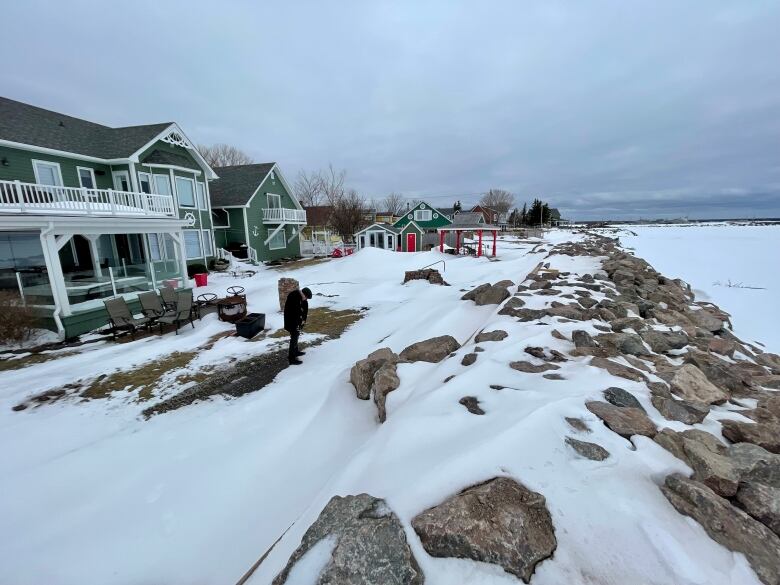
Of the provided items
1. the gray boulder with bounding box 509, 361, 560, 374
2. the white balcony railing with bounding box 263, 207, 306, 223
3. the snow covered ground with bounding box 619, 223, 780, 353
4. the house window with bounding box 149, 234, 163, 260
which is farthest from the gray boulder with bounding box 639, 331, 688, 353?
the white balcony railing with bounding box 263, 207, 306, 223

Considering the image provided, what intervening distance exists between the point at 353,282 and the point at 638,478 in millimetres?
13695

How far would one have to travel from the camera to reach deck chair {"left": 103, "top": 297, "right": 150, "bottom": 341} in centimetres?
846

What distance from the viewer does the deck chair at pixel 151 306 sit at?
29.9 ft

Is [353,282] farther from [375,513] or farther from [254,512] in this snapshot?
[375,513]

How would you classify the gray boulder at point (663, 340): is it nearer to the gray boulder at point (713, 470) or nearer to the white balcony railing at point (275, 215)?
the gray boulder at point (713, 470)

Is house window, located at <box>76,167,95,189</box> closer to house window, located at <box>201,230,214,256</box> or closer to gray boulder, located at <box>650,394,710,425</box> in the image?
house window, located at <box>201,230,214,256</box>

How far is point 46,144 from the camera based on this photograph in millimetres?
13250

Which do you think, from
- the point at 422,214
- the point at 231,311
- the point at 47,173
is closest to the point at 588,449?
the point at 231,311

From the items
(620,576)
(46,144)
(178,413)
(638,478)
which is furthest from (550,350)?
(46,144)

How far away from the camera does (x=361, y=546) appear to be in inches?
76.4

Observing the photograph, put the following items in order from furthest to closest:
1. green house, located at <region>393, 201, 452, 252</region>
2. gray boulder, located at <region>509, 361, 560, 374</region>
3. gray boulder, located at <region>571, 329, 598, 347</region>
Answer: green house, located at <region>393, 201, 452, 252</region> → gray boulder, located at <region>571, 329, 598, 347</region> → gray boulder, located at <region>509, 361, 560, 374</region>

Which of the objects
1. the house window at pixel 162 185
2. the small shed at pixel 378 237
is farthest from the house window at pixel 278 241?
the house window at pixel 162 185

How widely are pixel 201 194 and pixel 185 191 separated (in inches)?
51.5

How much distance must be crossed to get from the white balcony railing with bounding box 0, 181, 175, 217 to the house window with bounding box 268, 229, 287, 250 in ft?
38.0
